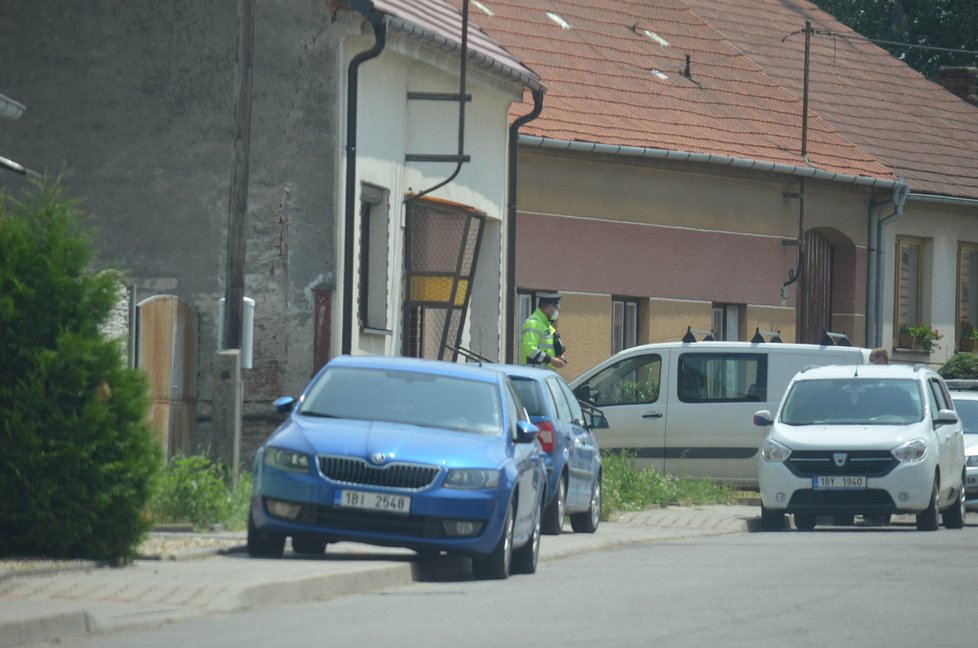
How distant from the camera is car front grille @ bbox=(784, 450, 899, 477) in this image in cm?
1981

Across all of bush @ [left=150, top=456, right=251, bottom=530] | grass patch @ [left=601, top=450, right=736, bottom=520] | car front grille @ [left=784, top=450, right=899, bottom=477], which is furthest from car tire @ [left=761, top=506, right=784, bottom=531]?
bush @ [left=150, top=456, right=251, bottom=530]

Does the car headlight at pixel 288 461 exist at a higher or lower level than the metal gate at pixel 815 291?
lower

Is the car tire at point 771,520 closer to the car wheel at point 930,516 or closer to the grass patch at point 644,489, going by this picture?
the car wheel at point 930,516

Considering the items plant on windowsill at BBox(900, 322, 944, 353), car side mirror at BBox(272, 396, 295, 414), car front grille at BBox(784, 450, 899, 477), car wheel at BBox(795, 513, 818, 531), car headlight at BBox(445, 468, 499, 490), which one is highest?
plant on windowsill at BBox(900, 322, 944, 353)

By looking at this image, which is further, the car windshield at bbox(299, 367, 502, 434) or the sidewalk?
the car windshield at bbox(299, 367, 502, 434)

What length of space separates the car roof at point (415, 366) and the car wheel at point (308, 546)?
1266 mm

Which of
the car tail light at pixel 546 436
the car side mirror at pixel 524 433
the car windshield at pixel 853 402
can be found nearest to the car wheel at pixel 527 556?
the car side mirror at pixel 524 433

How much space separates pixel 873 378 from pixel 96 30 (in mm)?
8892

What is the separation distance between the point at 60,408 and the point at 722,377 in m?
12.6

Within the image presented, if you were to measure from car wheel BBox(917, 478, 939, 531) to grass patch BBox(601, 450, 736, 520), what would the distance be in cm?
312

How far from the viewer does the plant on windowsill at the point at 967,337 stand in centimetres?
3875

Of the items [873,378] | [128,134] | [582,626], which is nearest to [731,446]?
[873,378]

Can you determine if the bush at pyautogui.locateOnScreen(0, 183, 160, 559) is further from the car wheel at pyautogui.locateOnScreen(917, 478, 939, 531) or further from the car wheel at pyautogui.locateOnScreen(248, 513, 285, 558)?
the car wheel at pyautogui.locateOnScreen(917, 478, 939, 531)

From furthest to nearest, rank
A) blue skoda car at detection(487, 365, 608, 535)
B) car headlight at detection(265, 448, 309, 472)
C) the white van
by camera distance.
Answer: the white van < blue skoda car at detection(487, 365, 608, 535) < car headlight at detection(265, 448, 309, 472)
